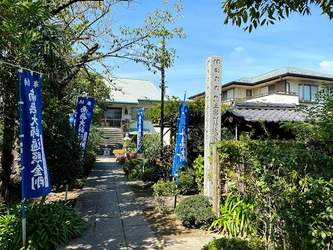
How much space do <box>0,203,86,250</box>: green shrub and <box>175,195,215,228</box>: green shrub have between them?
6.57ft

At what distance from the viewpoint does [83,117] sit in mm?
8453

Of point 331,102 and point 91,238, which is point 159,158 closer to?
point 91,238

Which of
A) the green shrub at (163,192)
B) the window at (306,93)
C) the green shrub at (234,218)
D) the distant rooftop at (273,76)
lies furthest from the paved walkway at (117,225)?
the distant rooftop at (273,76)

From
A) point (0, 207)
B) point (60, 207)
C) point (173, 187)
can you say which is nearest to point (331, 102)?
point (173, 187)

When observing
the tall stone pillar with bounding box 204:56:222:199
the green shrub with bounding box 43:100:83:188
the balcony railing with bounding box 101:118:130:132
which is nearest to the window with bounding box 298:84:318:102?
the balcony railing with bounding box 101:118:130:132

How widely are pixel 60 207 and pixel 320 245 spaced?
471 cm

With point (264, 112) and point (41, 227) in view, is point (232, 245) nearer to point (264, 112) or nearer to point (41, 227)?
point (41, 227)

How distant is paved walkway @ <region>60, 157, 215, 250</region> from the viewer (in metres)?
4.69

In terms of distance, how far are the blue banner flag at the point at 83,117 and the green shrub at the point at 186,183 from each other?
3.12 meters

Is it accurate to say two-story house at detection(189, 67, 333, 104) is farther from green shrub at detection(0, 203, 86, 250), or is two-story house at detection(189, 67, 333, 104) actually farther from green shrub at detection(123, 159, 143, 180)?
green shrub at detection(0, 203, 86, 250)

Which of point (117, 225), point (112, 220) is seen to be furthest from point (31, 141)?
point (112, 220)

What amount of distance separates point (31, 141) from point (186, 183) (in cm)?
504

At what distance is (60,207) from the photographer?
559 cm

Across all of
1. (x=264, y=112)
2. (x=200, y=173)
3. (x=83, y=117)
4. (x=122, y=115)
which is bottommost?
(x=200, y=173)
